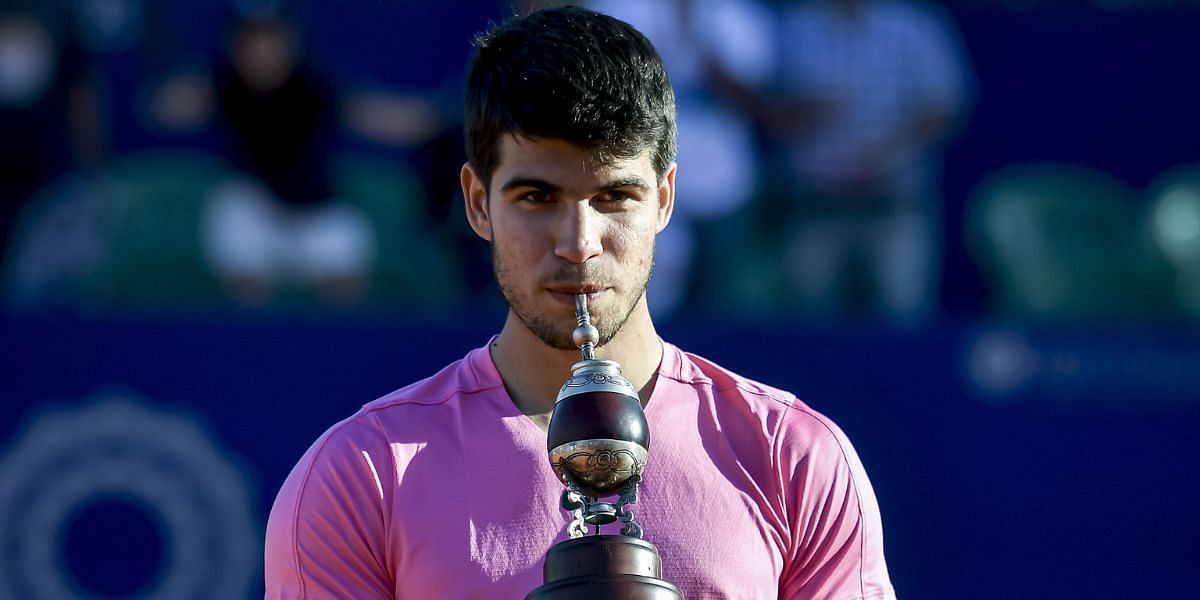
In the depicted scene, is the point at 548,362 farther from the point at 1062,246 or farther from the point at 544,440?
the point at 1062,246

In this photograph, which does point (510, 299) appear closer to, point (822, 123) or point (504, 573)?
point (504, 573)

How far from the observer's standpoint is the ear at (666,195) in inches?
108

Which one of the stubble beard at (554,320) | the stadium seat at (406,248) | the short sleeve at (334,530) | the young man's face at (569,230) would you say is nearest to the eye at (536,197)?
the young man's face at (569,230)

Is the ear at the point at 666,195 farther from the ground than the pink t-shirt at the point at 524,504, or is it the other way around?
the ear at the point at 666,195

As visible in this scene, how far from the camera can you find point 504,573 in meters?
A: 2.50

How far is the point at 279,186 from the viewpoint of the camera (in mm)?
6535

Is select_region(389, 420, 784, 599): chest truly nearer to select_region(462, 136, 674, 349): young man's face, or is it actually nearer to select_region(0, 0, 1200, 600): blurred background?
select_region(462, 136, 674, 349): young man's face

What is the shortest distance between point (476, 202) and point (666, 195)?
299 mm

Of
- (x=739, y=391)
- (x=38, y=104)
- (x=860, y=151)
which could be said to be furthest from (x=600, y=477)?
(x=860, y=151)

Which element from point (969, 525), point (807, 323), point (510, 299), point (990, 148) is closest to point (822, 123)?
point (990, 148)

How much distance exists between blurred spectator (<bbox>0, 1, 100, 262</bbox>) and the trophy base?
15.2 ft

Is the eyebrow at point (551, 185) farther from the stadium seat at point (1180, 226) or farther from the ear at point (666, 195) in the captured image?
the stadium seat at point (1180, 226)

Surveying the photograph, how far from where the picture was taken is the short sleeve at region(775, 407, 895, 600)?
2621 millimetres

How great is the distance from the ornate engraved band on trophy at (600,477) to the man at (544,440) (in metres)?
0.23
